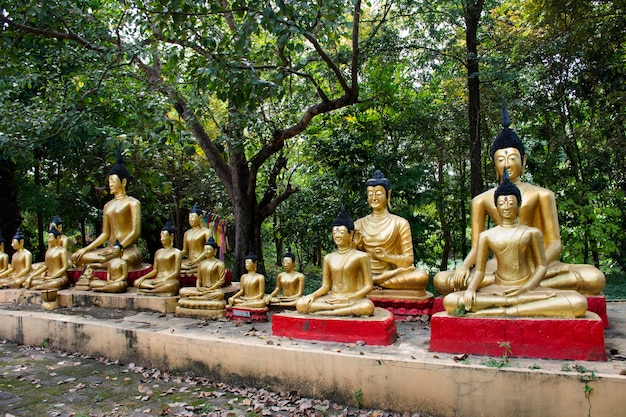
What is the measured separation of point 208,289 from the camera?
7.58 metres

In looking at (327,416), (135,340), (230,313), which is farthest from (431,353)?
(135,340)

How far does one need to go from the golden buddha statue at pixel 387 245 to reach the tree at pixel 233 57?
2.28 m

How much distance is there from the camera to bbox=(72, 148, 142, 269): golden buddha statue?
919cm

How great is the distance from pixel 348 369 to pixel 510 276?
1.94 m

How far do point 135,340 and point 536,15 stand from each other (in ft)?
33.0

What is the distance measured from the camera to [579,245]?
10.6 m

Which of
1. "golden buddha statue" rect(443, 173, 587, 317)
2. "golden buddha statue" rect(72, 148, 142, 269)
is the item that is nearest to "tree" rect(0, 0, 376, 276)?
"golden buddha statue" rect(72, 148, 142, 269)

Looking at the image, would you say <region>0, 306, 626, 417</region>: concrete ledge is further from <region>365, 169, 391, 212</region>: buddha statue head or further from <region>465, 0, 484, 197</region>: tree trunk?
<region>465, 0, 484, 197</region>: tree trunk

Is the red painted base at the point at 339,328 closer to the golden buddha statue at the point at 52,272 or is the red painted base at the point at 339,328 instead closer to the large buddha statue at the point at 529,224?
the large buddha statue at the point at 529,224

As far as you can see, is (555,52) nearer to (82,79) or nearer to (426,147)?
(426,147)

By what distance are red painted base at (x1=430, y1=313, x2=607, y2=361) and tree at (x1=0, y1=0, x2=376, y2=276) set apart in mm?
3576

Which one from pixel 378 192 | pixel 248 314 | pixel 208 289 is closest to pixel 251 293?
pixel 248 314

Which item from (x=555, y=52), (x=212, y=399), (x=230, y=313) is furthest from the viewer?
(x=555, y=52)

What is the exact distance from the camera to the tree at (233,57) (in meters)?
6.09
